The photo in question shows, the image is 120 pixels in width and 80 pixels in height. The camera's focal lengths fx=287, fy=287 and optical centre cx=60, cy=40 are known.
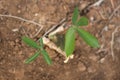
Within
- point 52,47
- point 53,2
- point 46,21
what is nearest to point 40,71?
point 52,47

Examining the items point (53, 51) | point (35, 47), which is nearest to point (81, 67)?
point (53, 51)

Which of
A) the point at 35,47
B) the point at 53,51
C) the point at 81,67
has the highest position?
the point at 35,47

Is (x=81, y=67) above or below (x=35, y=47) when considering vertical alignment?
below

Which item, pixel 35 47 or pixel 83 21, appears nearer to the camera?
pixel 83 21

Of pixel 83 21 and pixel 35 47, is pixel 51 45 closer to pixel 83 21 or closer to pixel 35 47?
pixel 35 47

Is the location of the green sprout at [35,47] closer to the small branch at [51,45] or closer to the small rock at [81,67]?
the small branch at [51,45]

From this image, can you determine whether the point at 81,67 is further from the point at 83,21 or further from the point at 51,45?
the point at 83,21

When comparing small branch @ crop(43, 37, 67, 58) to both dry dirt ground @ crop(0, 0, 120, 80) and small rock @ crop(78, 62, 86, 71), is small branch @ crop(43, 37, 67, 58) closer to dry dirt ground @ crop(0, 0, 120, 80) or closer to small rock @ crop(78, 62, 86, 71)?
dry dirt ground @ crop(0, 0, 120, 80)

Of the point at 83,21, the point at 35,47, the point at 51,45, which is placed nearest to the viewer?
the point at 83,21

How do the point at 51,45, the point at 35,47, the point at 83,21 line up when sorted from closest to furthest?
1. the point at 83,21
2. the point at 35,47
3. the point at 51,45
